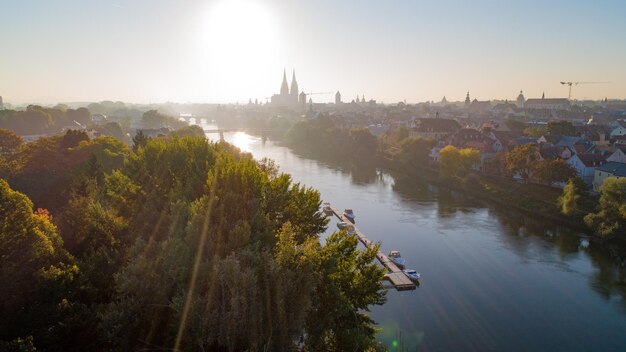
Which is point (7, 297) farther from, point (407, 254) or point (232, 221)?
point (407, 254)

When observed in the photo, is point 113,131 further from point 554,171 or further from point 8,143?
point 554,171

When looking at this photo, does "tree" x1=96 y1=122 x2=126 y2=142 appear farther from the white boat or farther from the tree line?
the tree line

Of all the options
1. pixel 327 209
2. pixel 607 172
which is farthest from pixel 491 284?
pixel 607 172

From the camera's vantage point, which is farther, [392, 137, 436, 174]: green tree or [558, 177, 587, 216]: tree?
[392, 137, 436, 174]: green tree

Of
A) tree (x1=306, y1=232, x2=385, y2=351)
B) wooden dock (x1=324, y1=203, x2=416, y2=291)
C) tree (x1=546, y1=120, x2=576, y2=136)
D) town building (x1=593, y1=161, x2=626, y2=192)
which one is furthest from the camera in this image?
tree (x1=546, y1=120, x2=576, y2=136)

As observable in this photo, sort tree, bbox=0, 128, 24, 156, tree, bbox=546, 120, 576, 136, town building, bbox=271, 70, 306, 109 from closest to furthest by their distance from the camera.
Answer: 1. tree, bbox=0, 128, 24, 156
2. tree, bbox=546, 120, 576, 136
3. town building, bbox=271, 70, 306, 109

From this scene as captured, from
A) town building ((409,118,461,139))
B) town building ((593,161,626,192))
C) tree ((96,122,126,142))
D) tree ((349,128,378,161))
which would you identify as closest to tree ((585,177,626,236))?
town building ((593,161,626,192))
